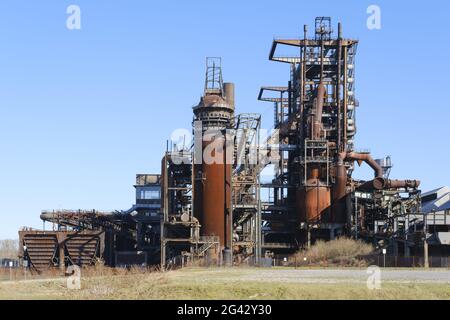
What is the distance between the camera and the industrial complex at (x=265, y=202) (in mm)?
78562

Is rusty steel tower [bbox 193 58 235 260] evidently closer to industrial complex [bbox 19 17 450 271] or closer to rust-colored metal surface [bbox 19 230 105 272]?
industrial complex [bbox 19 17 450 271]

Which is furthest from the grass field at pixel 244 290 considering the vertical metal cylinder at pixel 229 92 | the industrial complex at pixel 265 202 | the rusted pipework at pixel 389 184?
the vertical metal cylinder at pixel 229 92

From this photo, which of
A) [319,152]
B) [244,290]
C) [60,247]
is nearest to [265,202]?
[319,152]

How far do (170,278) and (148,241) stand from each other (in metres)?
50.0

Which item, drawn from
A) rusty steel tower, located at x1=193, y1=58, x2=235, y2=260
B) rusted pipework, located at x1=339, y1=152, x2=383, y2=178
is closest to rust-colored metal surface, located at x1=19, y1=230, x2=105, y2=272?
rusty steel tower, located at x1=193, y1=58, x2=235, y2=260

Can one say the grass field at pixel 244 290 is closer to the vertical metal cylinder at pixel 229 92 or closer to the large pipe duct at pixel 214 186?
the large pipe duct at pixel 214 186

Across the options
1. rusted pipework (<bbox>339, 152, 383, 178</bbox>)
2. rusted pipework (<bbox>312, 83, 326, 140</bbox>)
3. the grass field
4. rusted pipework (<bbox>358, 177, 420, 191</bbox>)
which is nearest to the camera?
the grass field

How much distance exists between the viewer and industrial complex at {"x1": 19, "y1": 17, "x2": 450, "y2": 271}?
78.6 metres

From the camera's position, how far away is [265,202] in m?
100

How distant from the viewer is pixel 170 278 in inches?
1786

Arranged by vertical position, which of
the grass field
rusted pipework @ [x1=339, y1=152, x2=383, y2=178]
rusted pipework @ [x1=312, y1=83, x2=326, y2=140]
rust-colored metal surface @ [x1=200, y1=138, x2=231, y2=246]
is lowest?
the grass field

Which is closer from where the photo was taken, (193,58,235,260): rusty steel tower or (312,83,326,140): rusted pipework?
(193,58,235,260): rusty steel tower
